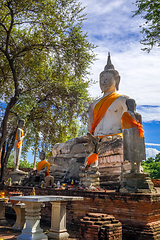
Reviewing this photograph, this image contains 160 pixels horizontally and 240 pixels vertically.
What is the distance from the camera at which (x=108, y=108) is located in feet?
33.2

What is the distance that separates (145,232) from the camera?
16.6 feet

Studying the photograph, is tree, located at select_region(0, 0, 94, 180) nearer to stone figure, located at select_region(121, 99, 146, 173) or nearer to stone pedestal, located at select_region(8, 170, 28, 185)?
stone pedestal, located at select_region(8, 170, 28, 185)

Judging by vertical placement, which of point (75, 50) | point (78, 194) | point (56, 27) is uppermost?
point (56, 27)

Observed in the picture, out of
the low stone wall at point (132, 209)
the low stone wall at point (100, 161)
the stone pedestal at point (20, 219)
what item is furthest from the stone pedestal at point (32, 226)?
the low stone wall at point (100, 161)

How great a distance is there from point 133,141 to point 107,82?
524cm

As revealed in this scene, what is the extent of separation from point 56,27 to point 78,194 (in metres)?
9.06

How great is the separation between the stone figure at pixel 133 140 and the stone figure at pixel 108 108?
3.47m

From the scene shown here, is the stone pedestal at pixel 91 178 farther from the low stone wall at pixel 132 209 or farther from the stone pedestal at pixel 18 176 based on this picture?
the stone pedestal at pixel 18 176

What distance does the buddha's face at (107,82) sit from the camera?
35.2 feet

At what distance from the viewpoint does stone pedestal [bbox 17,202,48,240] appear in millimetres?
4657

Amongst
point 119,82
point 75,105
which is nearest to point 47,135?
point 75,105

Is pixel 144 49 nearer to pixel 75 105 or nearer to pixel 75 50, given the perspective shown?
pixel 75 50

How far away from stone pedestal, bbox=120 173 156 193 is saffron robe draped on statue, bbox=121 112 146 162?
0.36 metres

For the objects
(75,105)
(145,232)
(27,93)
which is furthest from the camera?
(75,105)
